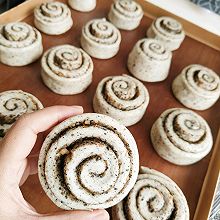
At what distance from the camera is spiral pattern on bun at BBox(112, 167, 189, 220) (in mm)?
1664

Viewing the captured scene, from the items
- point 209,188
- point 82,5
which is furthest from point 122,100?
point 82,5

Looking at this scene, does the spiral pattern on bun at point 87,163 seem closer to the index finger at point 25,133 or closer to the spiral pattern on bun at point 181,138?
the index finger at point 25,133

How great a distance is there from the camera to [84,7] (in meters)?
2.87

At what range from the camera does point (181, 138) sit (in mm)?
2084

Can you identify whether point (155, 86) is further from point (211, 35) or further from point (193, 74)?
point (211, 35)

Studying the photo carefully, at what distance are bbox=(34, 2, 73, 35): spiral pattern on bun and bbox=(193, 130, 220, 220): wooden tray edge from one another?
4.95ft

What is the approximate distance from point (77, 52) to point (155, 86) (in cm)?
67

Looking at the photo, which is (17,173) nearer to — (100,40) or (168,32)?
(100,40)

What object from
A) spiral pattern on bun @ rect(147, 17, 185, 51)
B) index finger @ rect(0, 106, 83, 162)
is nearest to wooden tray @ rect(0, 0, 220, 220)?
spiral pattern on bun @ rect(147, 17, 185, 51)

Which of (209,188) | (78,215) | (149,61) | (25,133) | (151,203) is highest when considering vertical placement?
(25,133)

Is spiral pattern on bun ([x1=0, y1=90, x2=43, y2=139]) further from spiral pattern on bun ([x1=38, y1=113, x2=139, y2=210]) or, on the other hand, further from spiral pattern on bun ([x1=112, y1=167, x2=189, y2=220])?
spiral pattern on bun ([x1=112, y1=167, x2=189, y2=220])

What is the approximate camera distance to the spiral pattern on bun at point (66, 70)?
2.20 metres

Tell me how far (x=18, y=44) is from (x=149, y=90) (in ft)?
3.34

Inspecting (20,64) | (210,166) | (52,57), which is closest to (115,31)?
(52,57)
